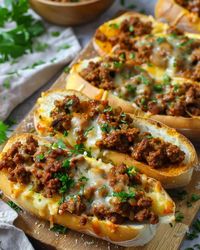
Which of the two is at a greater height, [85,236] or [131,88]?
[131,88]

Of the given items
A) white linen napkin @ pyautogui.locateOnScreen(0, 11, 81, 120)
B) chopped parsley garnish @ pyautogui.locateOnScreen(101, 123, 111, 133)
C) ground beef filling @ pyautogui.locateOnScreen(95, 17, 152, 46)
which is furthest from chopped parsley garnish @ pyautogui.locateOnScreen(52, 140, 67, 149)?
ground beef filling @ pyautogui.locateOnScreen(95, 17, 152, 46)

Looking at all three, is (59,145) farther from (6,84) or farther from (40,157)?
(6,84)

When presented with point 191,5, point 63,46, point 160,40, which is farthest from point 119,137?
point 191,5

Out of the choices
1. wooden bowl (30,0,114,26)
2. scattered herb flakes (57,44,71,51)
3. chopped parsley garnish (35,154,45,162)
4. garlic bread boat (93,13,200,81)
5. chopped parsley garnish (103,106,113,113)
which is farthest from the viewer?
scattered herb flakes (57,44,71,51)

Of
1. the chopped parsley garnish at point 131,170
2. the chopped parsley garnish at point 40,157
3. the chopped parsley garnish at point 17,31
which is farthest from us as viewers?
the chopped parsley garnish at point 17,31

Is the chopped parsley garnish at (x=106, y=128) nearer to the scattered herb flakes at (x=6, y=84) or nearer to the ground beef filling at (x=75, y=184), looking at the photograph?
the ground beef filling at (x=75, y=184)

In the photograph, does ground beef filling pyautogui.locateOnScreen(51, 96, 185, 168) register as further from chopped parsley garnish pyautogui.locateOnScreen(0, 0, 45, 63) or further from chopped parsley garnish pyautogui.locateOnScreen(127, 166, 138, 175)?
chopped parsley garnish pyautogui.locateOnScreen(0, 0, 45, 63)

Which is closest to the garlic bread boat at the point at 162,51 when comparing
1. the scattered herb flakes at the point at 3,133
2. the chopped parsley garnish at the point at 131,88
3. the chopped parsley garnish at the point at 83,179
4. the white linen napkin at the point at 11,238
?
the chopped parsley garnish at the point at 131,88
